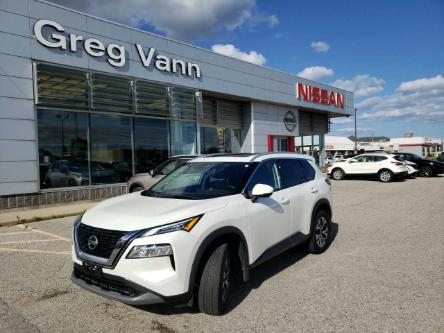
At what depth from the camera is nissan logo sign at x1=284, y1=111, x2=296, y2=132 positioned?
23.2 metres

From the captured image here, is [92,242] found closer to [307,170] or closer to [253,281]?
[253,281]

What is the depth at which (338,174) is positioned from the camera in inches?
828

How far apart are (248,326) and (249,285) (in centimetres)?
105

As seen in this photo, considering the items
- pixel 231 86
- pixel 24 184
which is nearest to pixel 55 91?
pixel 24 184

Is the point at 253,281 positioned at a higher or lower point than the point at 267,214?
lower

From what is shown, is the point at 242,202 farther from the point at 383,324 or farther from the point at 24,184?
the point at 24,184

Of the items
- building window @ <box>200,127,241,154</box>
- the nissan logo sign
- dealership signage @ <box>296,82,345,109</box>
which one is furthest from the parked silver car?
dealership signage @ <box>296,82,345,109</box>

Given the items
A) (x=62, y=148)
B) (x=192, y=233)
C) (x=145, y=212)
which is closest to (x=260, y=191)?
(x=192, y=233)

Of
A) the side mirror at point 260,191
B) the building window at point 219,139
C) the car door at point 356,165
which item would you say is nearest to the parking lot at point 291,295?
the side mirror at point 260,191

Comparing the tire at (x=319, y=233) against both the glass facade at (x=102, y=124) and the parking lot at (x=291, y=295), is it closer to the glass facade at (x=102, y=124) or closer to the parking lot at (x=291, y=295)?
the parking lot at (x=291, y=295)

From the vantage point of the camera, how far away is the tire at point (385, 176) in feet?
62.3

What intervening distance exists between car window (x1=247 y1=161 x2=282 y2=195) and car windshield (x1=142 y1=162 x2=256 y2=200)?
0.10 metres

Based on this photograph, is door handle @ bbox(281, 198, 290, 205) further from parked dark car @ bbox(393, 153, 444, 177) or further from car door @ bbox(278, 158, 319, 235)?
parked dark car @ bbox(393, 153, 444, 177)

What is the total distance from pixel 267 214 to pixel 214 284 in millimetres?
1248
